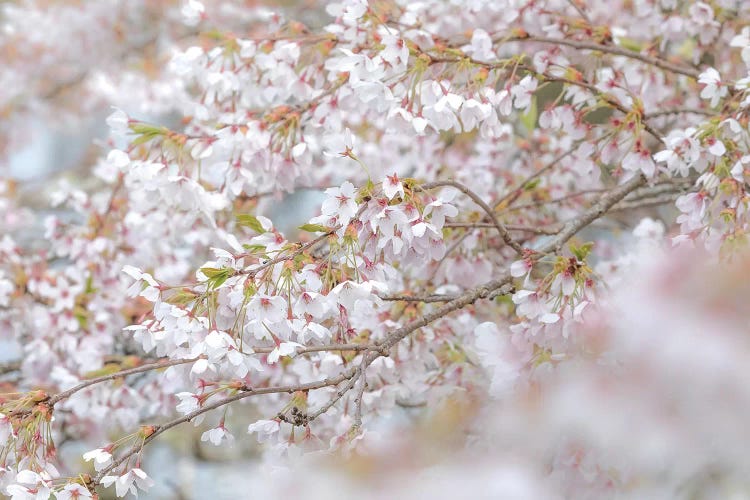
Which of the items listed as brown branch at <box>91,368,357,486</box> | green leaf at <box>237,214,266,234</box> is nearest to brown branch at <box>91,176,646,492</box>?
brown branch at <box>91,368,357,486</box>

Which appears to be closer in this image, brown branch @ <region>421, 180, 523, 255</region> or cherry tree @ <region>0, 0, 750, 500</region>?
cherry tree @ <region>0, 0, 750, 500</region>

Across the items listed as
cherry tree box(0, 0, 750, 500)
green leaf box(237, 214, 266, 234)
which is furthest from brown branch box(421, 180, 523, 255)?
green leaf box(237, 214, 266, 234)

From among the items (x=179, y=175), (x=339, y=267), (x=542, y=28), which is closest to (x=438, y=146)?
(x=542, y=28)

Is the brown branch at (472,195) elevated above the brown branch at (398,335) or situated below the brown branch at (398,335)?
above

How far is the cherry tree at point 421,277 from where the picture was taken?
66 cm

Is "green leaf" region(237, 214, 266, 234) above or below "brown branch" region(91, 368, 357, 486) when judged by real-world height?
above

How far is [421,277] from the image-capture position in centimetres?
162

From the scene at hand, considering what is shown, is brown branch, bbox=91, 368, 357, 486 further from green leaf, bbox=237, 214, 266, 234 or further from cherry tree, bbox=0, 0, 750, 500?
green leaf, bbox=237, 214, 266, 234

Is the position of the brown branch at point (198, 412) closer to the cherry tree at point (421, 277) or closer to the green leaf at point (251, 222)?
the cherry tree at point (421, 277)

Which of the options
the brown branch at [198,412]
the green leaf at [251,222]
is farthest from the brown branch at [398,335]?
the green leaf at [251,222]

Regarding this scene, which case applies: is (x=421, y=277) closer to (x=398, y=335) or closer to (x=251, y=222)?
(x=398, y=335)

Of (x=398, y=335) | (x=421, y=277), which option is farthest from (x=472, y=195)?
(x=421, y=277)

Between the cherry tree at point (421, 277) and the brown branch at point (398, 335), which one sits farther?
the brown branch at point (398, 335)

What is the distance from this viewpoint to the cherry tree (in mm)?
659
